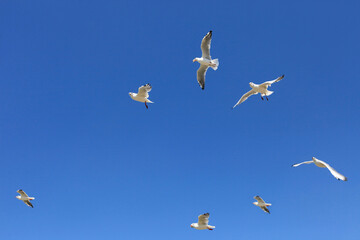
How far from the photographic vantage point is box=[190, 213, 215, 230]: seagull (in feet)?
64.3

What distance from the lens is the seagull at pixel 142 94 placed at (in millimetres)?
18495

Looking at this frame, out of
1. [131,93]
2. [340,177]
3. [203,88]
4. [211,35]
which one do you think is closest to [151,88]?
[131,93]

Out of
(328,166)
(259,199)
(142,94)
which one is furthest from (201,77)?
(328,166)

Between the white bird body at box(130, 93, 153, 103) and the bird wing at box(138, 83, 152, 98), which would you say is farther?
the white bird body at box(130, 93, 153, 103)

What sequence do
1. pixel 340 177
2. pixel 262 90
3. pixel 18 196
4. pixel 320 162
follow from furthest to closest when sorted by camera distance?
pixel 18 196, pixel 262 90, pixel 320 162, pixel 340 177

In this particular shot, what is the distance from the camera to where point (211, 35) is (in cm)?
1808

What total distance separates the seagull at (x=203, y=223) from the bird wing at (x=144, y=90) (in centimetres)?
652

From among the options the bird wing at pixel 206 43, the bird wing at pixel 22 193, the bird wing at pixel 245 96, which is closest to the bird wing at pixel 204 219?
the bird wing at pixel 245 96

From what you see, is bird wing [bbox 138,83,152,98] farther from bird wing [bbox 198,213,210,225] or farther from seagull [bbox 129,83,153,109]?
bird wing [bbox 198,213,210,225]

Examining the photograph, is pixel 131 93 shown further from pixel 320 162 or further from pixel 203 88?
pixel 320 162

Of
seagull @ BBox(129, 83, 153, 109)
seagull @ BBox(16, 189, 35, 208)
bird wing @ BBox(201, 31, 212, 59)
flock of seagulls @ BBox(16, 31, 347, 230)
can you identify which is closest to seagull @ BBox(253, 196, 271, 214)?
flock of seagulls @ BBox(16, 31, 347, 230)

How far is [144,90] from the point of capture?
18.6 metres

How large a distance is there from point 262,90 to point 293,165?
4.43 meters

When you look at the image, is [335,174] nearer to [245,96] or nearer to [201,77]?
[201,77]
